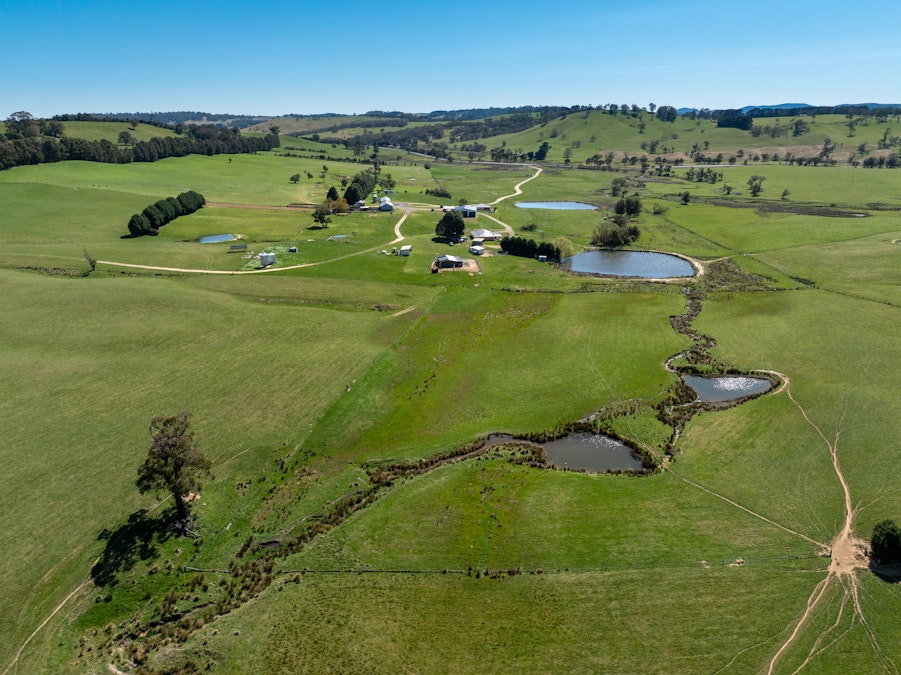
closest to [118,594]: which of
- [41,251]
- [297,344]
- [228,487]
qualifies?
[228,487]

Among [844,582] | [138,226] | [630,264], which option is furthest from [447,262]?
[844,582]

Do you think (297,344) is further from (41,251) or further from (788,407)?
(41,251)

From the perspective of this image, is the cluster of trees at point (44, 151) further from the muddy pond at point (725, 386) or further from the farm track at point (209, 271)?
the muddy pond at point (725, 386)

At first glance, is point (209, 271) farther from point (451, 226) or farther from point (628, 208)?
point (628, 208)

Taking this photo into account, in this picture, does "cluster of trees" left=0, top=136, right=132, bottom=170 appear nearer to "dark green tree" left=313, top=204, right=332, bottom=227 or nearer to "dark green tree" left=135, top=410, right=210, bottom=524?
"dark green tree" left=313, top=204, right=332, bottom=227

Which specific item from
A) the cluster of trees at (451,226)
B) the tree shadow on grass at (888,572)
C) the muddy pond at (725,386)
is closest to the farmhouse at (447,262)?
the cluster of trees at (451,226)
